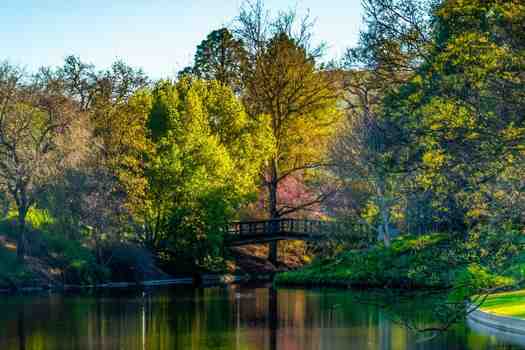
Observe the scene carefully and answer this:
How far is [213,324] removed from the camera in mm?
30391

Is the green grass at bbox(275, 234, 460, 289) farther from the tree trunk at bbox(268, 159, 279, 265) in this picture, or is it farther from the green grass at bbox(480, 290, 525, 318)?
the tree trunk at bbox(268, 159, 279, 265)

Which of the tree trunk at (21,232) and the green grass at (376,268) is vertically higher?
the tree trunk at (21,232)

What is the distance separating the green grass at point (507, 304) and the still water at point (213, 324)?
1.11 m

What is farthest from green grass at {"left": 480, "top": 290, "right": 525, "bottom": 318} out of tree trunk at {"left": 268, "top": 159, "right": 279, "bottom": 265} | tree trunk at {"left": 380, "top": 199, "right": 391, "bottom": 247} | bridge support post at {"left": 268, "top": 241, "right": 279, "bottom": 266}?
bridge support post at {"left": 268, "top": 241, "right": 279, "bottom": 266}

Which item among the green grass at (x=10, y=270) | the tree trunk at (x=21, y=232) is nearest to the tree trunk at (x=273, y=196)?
the tree trunk at (x=21, y=232)

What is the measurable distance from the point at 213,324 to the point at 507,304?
29.2ft

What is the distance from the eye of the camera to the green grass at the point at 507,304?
27.5m

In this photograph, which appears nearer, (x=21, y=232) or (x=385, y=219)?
(x=21, y=232)

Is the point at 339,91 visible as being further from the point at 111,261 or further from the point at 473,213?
the point at 473,213

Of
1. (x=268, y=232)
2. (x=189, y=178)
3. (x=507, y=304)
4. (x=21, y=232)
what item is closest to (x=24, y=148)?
(x=21, y=232)

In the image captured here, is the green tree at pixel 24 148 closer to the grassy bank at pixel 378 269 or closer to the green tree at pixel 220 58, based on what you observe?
the grassy bank at pixel 378 269

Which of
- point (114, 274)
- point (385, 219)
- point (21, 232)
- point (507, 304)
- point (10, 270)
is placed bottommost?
point (114, 274)

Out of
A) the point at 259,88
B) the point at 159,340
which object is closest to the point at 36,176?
the point at 259,88

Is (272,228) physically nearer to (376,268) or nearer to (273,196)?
(273,196)
